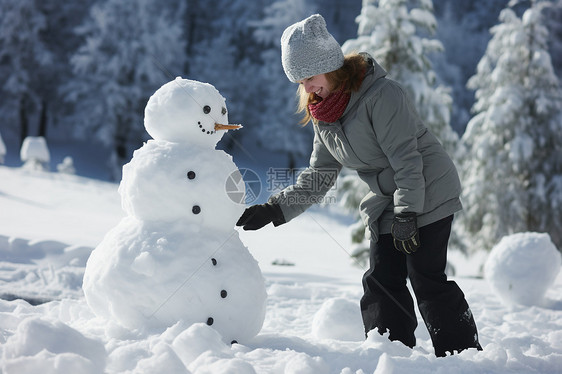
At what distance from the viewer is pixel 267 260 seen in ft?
31.0

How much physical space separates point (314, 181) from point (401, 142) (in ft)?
2.45

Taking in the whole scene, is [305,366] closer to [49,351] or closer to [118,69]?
[49,351]

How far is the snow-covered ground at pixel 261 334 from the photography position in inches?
81.7

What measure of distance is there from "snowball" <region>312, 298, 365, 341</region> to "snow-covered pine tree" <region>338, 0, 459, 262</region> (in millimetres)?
5828

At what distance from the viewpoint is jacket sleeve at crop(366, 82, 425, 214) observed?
271 cm

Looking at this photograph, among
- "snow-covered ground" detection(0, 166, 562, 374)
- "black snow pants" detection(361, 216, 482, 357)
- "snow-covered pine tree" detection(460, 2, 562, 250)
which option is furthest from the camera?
"snow-covered pine tree" detection(460, 2, 562, 250)

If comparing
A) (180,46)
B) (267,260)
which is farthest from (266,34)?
(267,260)

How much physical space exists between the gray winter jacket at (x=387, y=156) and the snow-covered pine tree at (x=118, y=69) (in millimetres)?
20546

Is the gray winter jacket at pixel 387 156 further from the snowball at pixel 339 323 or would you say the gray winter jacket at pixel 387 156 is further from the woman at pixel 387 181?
the snowball at pixel 339 323

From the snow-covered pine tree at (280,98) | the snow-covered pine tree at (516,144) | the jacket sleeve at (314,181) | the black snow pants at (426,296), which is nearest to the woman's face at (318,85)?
the jacket sleeve at (314,181)

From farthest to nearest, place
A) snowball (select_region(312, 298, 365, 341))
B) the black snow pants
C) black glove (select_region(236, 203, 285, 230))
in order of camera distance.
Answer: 1. snowball (select_region(312, 298, 365, 341))
2. black glove (select_region(236, 203, 285, 230))
3. the black snow pants

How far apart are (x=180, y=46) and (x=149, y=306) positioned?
76.7 feet

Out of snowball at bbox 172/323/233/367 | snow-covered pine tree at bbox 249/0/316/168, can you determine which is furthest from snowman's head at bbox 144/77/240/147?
snow-covered pine tree at bbox 249/0/316/168

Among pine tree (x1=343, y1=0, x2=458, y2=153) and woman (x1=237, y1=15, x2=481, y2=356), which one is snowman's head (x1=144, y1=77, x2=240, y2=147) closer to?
woman (x1=237, y1=15, x2=481, y2=356)
